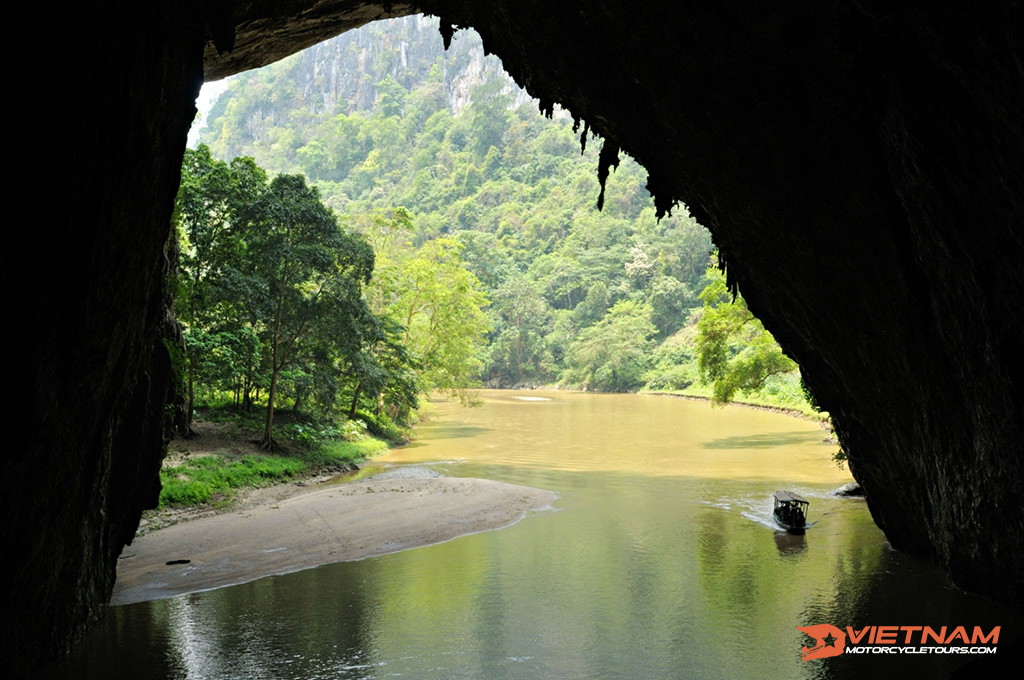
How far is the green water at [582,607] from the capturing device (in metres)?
9.35

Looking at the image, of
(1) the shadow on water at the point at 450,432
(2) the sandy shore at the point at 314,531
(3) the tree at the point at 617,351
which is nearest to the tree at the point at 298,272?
(2) the sandy shore at the point at 314,531

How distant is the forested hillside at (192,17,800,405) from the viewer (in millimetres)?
38219

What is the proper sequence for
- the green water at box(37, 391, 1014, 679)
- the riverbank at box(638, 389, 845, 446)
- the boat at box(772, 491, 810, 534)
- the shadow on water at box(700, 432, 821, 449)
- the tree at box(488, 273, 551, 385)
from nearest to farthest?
the green water at box(37, 391, 1014, 679)
the boat at box(772, 491, 810, 534)
the shadow on water at box(700, 432, 821, 449)
the riverbank at box(638, 389, 845, 446)
the tree at box(488, 273, 551, 385)

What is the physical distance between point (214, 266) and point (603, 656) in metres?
16.8

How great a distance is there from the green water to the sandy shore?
67cm

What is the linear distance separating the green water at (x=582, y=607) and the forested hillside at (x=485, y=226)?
46.4ft

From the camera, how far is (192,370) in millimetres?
21031

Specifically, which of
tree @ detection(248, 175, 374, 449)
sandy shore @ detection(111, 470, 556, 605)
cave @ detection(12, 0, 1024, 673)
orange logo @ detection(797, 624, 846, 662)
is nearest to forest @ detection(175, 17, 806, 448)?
tree @ detection(248, 175, 374, 449)

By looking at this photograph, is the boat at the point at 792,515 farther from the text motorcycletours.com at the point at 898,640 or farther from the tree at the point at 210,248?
the tree at the point at 210,248

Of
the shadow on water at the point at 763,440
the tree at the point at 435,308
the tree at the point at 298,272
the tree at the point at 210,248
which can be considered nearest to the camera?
the tree at the point at 210,248

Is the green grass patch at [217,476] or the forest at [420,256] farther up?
the forest at [420,256]

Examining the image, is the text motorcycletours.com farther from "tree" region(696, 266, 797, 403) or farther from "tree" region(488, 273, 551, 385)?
"tree" region(488, 273, 551, 385)

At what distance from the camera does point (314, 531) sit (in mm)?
16297

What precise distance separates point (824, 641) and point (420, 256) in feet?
109
